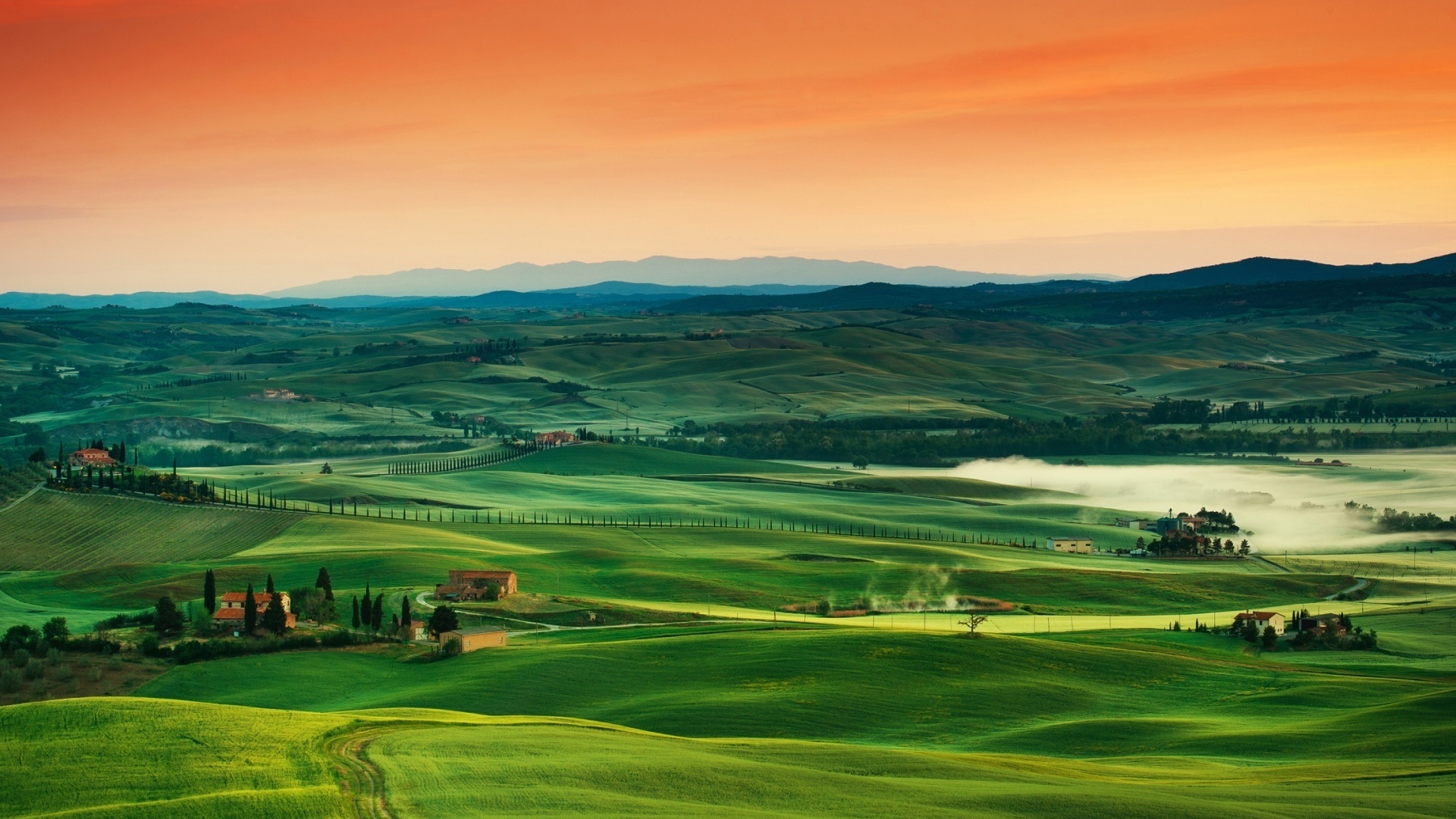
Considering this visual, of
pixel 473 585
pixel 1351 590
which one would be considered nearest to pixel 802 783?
pixel 473 585

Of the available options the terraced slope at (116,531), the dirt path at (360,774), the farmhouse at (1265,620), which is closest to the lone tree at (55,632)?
the dirt path at (360,774)

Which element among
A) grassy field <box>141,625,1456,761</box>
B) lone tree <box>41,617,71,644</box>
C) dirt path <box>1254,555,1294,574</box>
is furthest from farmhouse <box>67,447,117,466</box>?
dirt path <box>1254,555,1294,574</box>

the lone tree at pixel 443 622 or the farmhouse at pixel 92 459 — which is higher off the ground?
the farmhouse at pixel 92 459

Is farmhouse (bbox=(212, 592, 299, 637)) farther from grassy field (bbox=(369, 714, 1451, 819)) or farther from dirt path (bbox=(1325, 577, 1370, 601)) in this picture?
dirt path (bbox=(1325, 577, 1370, 601))

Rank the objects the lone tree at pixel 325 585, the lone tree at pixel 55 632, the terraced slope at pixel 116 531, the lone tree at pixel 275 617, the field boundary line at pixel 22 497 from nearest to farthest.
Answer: the lone tree at pixel 55 632 → the lone tree at pixel 275 617 → the lone tree at pixel 325 585 → the terraced slope at pixel 116 531 → the field boundary line at pixel 22 497

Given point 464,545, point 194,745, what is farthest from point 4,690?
point 464,545

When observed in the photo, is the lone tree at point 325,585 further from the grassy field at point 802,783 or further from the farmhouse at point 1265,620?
the farmhouse at point 1265,620
